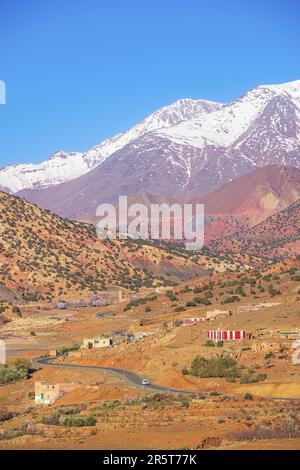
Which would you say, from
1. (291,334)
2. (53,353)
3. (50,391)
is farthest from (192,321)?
(50,391)

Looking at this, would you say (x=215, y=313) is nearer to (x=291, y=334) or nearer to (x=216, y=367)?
(x=291, y=334)

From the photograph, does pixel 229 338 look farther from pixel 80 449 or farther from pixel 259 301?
pixel 80 449

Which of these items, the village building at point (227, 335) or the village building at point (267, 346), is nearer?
the village building at point (267, 346)

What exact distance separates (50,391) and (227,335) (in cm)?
1631

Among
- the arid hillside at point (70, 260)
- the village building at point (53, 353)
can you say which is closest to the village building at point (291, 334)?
the village building at point (53, 353)

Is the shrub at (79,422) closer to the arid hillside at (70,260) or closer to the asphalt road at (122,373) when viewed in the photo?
the asphalt road at (122,373)

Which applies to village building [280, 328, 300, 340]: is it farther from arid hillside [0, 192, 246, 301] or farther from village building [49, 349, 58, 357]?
arid hillside [0, 192, 246, 301]

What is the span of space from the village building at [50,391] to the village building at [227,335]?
13.8 m

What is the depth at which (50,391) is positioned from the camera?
5569cm

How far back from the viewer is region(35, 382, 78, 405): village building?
178 ft

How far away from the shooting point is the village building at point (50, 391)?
2136 inches

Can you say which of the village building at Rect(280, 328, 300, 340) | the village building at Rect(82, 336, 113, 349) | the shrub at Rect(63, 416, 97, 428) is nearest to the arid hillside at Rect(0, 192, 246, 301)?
the village building at Rect(82, 336, 113, 349)
